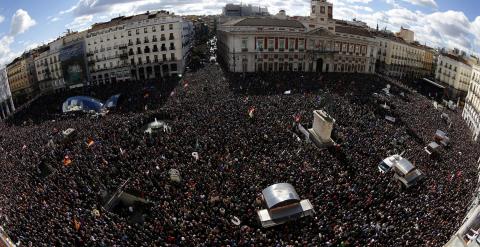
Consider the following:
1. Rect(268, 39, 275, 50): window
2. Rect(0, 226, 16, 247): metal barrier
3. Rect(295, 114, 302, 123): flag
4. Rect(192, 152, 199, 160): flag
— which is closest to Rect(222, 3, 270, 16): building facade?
Rect(268, 39, 275, 50): window

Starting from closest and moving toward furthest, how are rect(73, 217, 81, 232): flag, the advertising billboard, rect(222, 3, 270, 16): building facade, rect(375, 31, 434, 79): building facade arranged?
rect(73, 217, 81, 232): flag → the advertising billboard → rect(375, 31, 434, 79): building facade → rect(222, 3, 270, 16): building facade

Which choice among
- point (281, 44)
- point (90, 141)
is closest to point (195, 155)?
point (90, 141)

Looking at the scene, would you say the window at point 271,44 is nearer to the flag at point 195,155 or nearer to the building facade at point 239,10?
the flag at point 195,155

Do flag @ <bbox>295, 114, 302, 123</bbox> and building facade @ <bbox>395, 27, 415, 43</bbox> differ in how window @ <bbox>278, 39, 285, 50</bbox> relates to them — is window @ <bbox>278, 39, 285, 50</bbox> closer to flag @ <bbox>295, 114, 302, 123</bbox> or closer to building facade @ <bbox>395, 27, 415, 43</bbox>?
flag @ <bbox>295, 114, 302, 123</bbox>

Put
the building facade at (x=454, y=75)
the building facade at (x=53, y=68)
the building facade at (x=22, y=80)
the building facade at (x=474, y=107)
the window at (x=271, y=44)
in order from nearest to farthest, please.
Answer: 1. the building facade at (x=474, y=107)
2. the window at (x=271, y=44)
3. the building facade at (x=53, y=68)
4. the building facade at (x=22, y=80)
5. the building facade at (x=454, y=75)

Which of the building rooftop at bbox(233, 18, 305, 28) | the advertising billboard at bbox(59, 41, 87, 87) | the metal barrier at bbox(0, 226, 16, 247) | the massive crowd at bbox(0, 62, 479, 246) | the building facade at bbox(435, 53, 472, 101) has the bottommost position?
A: the building facade at bbox(435, 53, 472, 101)

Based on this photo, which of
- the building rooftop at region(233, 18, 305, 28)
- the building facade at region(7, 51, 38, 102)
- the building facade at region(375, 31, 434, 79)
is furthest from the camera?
the building facade at region(375, 31, 434, 79)

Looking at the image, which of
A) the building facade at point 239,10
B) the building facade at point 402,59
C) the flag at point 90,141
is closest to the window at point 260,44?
the flag at point 90,141
